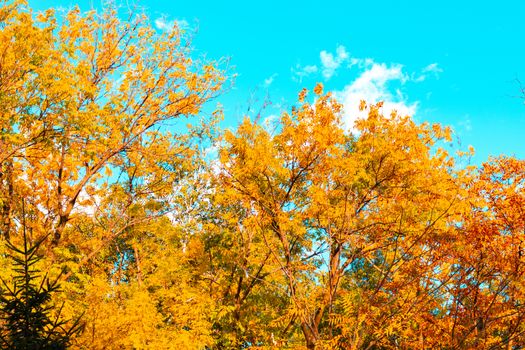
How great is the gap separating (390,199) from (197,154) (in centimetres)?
718

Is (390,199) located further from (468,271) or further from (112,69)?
(112,69)

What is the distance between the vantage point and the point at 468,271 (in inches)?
282

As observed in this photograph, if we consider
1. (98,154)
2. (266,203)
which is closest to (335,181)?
(266,203)

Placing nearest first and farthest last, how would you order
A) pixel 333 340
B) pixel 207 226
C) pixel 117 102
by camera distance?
pixel 333 340, pixel 117 102, pixel 207 226

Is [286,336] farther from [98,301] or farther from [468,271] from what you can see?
[468,271]

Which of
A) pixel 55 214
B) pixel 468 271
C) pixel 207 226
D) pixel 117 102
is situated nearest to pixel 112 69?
pixel 117 102

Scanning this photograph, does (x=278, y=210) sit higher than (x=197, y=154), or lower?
lower

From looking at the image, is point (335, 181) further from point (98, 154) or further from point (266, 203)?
point (98, 154)

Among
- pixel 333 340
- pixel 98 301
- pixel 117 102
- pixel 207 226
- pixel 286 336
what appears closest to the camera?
pixel 333 340

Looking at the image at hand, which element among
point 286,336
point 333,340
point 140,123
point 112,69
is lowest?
point 333,340

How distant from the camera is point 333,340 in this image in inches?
271

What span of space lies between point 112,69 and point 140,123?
75.4 inches

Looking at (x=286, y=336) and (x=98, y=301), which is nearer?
(x=98, y=301)

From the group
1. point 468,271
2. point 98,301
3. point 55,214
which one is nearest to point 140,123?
point 55,214
